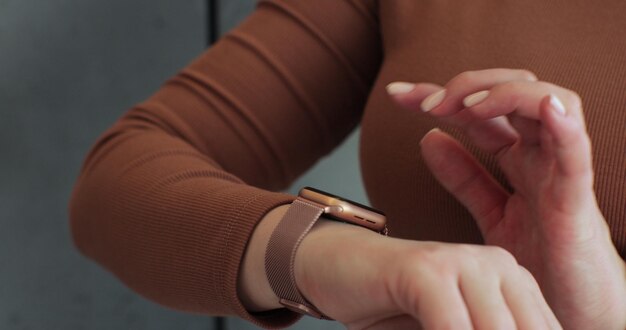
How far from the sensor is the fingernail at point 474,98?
500mm

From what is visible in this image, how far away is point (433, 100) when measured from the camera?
20.7 inches

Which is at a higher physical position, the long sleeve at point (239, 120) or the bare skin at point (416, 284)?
the bare skin at point (416, 284)

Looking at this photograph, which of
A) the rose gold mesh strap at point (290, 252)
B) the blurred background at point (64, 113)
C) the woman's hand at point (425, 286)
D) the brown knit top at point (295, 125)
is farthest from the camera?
the blurred background at point (64, 113)

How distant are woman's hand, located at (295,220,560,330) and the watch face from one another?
0.03m

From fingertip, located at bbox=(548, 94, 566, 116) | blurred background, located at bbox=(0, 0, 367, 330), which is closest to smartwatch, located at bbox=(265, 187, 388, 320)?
fingertip, located at bbox=(548, 94, 566, 116)

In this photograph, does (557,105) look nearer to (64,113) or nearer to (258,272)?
(258,272)

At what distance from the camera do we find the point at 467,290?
1.27 feet

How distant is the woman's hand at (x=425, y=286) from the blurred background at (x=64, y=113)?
559 mm

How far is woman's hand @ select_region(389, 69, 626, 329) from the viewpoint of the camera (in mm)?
479

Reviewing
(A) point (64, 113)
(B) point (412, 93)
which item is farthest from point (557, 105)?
(A) point (64, 113)

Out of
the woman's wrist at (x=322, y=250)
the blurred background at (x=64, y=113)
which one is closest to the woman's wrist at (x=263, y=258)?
the woman's wrist at (x=322, y=250)

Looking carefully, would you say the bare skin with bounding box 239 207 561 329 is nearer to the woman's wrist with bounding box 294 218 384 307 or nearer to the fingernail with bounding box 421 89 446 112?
the woman's wrist with bounding box 294 218 384 307

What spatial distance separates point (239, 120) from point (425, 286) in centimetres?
45

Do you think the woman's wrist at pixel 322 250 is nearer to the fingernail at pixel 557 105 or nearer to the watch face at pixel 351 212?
the watch face at pixel 351 212
